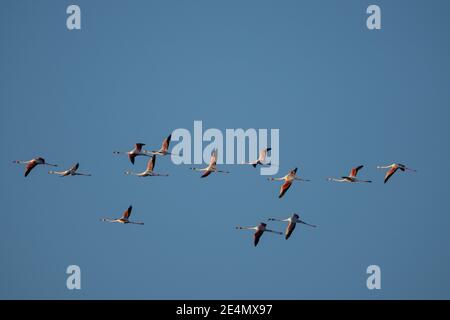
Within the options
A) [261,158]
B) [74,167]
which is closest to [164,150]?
[74,167]

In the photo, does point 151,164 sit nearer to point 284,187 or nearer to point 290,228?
point 284,187

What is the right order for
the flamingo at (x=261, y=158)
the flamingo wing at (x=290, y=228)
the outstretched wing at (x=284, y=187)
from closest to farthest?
1. the flamingo wing at (x=290, y=228)
2. the outstretched wing at (x=284, y=187)
3. the flamingo at (x=261, y=158)

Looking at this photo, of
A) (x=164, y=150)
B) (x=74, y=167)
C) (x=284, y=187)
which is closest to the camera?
(x=284, y=187)

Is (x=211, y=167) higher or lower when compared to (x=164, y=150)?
lower

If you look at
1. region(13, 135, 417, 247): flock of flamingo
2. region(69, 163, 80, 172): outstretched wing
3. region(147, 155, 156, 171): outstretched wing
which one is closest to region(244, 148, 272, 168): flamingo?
region(13, 135, 417, 247): flock of flamingo

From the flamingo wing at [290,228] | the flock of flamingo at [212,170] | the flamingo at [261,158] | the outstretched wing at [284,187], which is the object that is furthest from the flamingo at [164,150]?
the flamingo wing at [290,228]

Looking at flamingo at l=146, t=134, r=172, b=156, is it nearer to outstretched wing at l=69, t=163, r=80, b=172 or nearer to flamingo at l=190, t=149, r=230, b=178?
flamingo at l=190, t=149, r=230, b=178

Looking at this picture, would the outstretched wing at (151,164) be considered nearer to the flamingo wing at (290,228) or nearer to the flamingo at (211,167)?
the flamingo at (211,167)

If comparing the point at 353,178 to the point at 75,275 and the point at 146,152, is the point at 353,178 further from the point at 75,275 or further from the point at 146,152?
the point at 75,275
